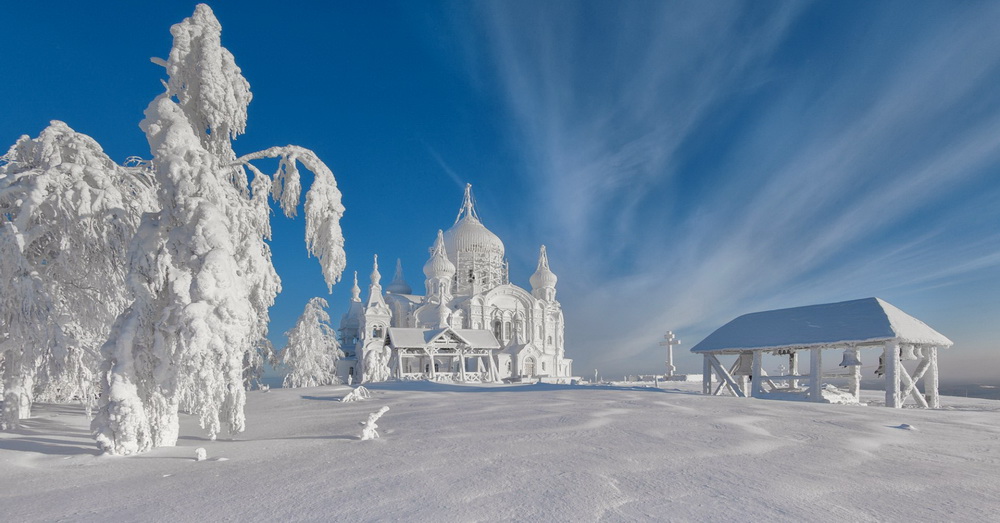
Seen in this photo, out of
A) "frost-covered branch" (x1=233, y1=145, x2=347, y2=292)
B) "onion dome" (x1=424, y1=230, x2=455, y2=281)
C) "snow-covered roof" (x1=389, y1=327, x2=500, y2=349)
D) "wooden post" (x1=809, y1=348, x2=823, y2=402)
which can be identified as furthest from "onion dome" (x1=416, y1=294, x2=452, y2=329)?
"frost-covered branch" (x1=233, y1=145, x2=347, y2=292)

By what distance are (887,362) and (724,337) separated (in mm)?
4854

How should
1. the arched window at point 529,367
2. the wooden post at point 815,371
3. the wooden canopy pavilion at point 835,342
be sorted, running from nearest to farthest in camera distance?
the wooden canopy pavilion at point 835,342 < the wooden post at point 815,371 < the arched window at point 529,367

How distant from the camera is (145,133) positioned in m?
8.12

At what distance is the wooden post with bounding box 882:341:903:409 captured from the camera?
46.7 ft

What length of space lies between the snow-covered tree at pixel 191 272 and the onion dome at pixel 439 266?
1767 inches

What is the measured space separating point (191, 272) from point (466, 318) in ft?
153

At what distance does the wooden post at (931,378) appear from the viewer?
1576cm

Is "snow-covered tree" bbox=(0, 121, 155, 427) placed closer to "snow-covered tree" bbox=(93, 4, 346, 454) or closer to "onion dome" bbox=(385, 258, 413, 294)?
"snow-covered tree" bbox=(93, 4, 346, 454)

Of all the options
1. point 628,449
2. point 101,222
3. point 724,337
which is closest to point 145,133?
point 101,222

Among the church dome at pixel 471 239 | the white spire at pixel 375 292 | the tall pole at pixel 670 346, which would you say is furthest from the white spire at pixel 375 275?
the tall pole at pixel 670 346

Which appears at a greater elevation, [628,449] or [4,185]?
[4,185]

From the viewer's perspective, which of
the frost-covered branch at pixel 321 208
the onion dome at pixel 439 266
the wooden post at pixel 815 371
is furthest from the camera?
the onion dome at pixel 439 266

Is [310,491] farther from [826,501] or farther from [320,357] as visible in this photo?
[320,357]

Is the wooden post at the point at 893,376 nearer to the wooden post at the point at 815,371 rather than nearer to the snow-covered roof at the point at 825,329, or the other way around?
the snow-covered roof at the point at 825,329
